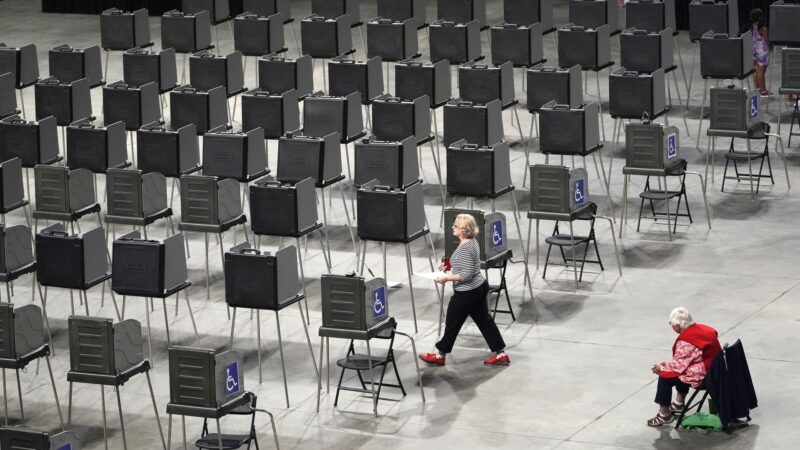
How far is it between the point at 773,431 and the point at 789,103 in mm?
9834

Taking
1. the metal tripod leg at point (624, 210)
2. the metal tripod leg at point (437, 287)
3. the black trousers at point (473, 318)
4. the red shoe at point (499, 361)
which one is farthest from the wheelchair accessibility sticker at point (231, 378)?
the metal tripod leg at point (624, 210)

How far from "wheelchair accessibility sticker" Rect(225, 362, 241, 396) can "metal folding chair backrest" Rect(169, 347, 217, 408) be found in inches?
6.2

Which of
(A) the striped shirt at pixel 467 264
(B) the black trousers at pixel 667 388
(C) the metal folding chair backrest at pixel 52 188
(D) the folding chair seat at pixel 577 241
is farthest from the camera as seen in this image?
(C) the metal folding chair backrest at pixel 52 188

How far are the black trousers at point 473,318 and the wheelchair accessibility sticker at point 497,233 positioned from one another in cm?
81

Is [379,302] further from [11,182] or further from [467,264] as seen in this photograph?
[11,182]

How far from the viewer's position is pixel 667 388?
13148 mm

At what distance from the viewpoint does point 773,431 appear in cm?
1305

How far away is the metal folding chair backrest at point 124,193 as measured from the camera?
1678 centimetres

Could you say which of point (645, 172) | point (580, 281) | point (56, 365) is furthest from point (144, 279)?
point (645, 172)

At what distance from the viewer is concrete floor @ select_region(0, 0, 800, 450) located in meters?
13.4

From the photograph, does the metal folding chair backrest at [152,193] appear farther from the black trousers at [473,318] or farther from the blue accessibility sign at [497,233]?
the black trousers at [473,318]

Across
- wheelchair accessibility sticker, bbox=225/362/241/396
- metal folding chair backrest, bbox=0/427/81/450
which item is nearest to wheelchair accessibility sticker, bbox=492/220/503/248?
wheelchair accessibility sticker, bbox=225/362/241/396

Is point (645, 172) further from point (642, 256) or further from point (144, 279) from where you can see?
point (144, 279)

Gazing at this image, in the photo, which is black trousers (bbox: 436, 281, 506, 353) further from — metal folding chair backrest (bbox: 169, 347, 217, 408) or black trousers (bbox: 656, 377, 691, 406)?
metal folding chair backrest (bbox: 169, 347, 217, 408)
